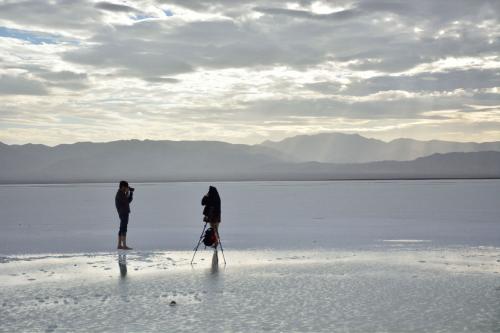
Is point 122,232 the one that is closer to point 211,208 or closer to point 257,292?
point 211,208

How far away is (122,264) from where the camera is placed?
1445cm

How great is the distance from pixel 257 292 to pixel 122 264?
482 centimetres

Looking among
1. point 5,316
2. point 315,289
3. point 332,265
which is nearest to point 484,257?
point 332,265

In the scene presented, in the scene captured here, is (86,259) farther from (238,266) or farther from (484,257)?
(484,257)

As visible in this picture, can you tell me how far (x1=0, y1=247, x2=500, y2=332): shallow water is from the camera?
869 cm

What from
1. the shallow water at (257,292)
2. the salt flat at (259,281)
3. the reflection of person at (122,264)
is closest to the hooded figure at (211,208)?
the salt flat at (259,281)

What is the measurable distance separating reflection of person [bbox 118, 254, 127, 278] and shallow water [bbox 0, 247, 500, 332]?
0.21ft

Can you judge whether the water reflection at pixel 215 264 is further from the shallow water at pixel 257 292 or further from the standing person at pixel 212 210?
the standing person at pixel 212 210

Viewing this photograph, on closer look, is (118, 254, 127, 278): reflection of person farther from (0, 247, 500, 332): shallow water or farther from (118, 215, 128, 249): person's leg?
(118, 215, 128, 249): person's leg

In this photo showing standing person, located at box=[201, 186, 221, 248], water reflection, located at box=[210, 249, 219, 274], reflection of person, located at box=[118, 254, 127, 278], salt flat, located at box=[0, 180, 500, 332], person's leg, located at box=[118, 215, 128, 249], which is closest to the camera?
salt flat, located at box=[0, 180, 500, 332]

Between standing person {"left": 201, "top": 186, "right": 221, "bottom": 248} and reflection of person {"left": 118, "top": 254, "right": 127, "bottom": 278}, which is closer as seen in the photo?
reflection of person {"left": 118, "top": 254, "right": 127, "bottom": 278}

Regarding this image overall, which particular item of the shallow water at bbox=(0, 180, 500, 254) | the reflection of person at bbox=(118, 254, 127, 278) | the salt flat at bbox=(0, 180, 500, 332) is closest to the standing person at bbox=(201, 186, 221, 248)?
the salt flat at bbox=(0, 180, 500, 332)

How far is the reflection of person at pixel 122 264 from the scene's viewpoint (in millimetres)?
13115

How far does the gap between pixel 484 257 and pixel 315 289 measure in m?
6.14
